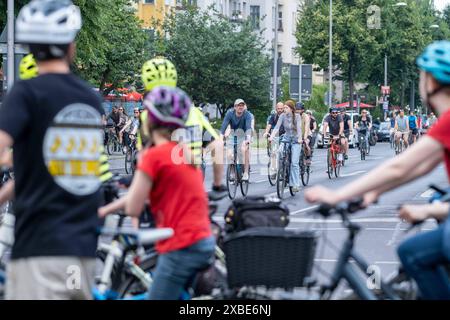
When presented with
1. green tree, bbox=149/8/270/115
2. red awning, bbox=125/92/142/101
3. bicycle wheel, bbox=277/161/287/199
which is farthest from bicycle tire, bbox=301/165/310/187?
green tree, bbox=149/8/270/115

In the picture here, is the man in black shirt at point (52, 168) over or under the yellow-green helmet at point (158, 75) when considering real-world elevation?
under

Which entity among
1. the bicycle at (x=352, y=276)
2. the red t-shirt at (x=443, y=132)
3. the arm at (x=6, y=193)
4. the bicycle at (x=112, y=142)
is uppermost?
the red t-shirt at (x=443, y=132)

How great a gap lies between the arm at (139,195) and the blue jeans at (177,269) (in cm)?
32

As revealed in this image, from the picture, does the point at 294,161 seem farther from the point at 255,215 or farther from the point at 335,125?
the point at 255,215

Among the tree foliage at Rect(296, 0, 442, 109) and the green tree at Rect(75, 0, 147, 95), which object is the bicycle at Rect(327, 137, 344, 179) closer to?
the green tree at Rect(75, 0, 147, 95)

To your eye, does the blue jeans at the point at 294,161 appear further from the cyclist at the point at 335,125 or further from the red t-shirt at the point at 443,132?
the red t-shirt at the point at 443,132

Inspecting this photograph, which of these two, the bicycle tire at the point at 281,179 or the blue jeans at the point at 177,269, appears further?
the bicycle tire at the point at 281,179

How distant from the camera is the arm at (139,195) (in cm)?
603

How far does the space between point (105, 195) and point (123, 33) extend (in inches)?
1751

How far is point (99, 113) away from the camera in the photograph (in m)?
5.27

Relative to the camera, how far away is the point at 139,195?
6023 mm

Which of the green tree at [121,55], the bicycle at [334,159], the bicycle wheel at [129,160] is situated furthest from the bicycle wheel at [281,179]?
the green tree at [121,55]

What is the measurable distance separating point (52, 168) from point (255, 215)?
338 centimetres

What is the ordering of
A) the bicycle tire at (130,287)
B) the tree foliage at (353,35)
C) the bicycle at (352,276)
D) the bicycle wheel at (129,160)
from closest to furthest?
1. the bicycle at (352,276)
2. the bicycle tire at (130,287)
3. the bicycle wheel at (129,160)
4. the tree foliage at (353,35)
